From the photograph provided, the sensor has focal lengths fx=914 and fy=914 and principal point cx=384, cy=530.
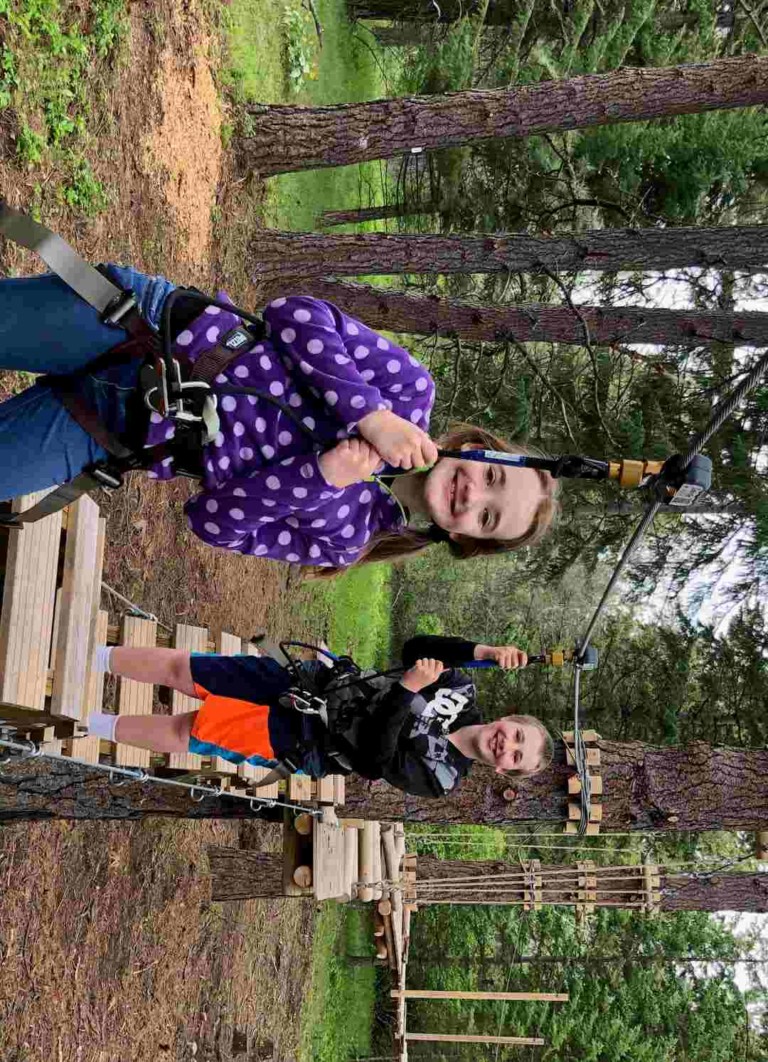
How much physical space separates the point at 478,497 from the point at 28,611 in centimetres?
157

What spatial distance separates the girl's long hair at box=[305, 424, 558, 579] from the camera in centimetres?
296

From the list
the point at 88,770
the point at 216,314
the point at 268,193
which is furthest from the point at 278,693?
the point at 268,193

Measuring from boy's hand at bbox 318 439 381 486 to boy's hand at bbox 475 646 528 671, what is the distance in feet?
5.93

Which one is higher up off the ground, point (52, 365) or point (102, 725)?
point (52, 365)

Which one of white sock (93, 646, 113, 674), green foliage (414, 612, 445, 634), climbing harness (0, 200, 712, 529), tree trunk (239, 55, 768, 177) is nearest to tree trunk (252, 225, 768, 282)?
tree trunk (239, 55, 768, 177)

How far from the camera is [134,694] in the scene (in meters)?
4.27

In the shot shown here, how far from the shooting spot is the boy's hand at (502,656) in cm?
397

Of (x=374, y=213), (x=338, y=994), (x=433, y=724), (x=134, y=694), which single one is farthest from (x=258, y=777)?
(x=374, y=213)

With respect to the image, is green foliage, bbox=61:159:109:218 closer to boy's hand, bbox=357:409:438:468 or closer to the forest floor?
the forest floor

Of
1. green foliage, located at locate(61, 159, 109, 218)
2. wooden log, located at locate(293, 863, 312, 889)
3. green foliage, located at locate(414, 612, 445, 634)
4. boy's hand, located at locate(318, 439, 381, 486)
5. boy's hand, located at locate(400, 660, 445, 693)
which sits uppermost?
green foliage, located at locate(61, 159, 109, 218)

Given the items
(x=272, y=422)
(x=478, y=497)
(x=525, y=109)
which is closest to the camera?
(x=272, y=422)

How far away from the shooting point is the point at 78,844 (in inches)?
189

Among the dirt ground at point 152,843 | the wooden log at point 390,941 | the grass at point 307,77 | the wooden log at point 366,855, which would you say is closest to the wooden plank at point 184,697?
the dirt ground at point 152,843

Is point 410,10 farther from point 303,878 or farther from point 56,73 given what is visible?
point 303,878
